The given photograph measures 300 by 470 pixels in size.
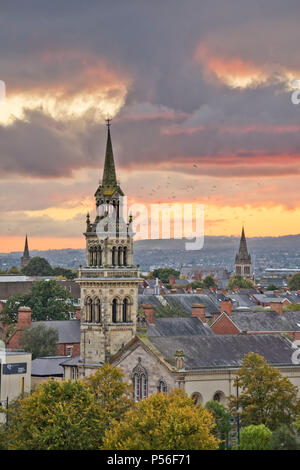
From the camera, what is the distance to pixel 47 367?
107 meters

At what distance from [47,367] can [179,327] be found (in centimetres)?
1633

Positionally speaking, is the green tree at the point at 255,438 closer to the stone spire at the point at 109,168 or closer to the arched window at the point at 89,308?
the arched window at the point at 89,308

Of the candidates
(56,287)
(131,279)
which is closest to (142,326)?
(131,279)

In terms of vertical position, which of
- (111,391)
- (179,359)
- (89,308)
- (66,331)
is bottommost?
(111,391)

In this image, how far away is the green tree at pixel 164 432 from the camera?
64.6m

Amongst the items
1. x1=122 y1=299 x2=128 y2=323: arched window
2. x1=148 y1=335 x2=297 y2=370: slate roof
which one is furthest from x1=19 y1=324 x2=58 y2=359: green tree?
x1=148 y1=335 x2=297 y2=370: slate roof

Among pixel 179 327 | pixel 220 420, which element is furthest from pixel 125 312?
pixel 179 327

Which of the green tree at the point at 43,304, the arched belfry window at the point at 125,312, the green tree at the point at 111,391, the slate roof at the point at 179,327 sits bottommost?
the green tree at the point at 111,391

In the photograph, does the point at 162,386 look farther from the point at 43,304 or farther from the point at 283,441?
the point at 43,304

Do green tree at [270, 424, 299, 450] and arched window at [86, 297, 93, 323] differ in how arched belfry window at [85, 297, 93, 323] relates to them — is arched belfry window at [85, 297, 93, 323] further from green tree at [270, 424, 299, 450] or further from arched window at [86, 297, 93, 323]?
green tree at [270, 424, 299, 450]

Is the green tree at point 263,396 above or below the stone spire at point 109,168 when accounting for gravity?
below

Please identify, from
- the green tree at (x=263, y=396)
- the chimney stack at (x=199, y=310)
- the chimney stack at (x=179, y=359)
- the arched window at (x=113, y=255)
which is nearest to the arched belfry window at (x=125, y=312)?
the arched window at (x=113, y=255)

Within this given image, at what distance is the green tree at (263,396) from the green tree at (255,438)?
8.90 metres
